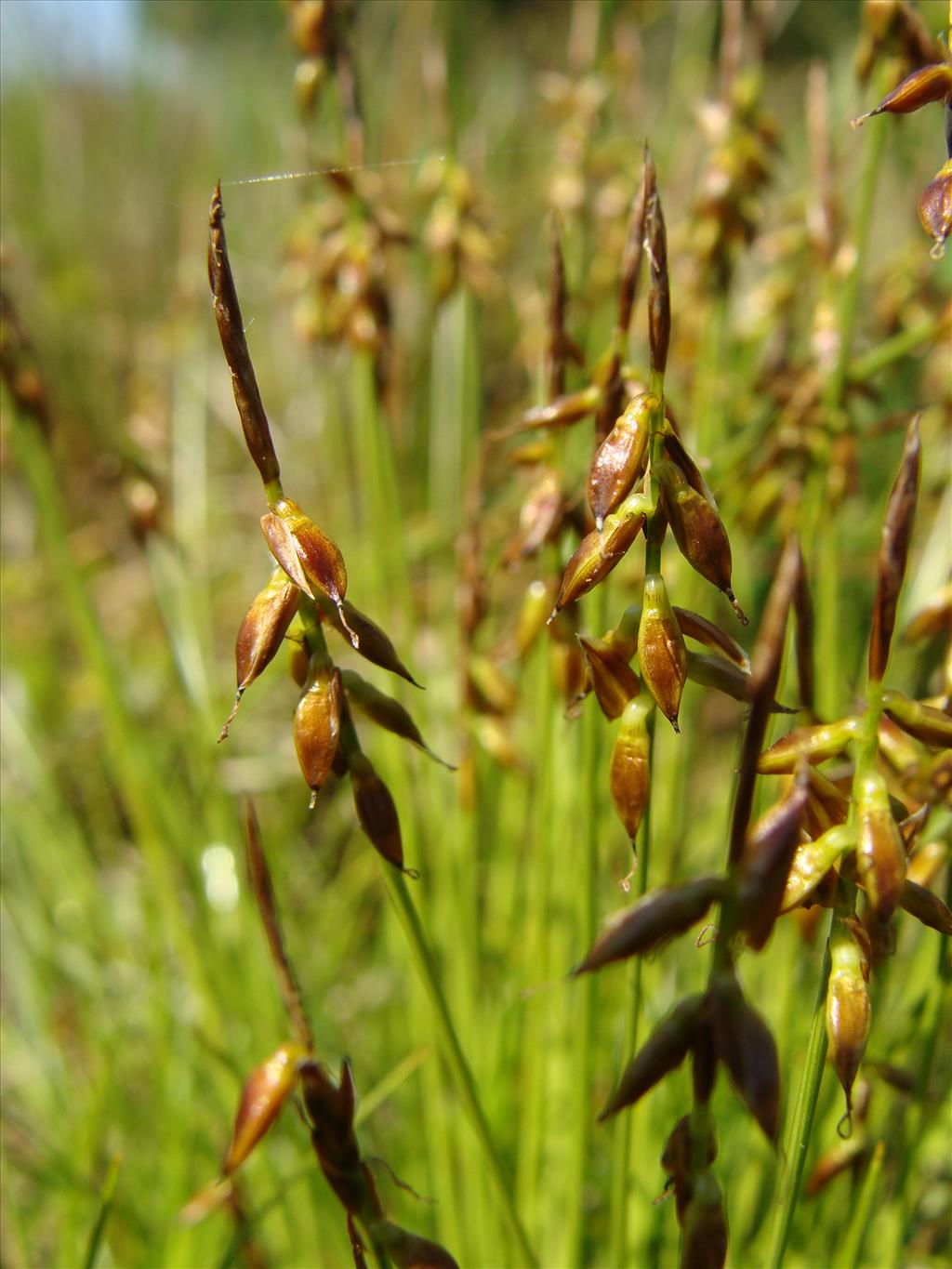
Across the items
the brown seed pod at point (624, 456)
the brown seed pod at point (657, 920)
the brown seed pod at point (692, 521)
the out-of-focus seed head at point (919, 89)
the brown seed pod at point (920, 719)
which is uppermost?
the out-of-focus seed head at point (919, 89)

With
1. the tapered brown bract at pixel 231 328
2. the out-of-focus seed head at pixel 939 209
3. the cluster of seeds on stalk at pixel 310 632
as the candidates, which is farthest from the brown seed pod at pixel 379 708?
the out-of-focus seed head at pixel 939 209

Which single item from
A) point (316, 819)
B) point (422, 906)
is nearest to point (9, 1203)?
point (422, 906)

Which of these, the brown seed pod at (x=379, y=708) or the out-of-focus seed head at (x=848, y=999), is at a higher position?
the brown seed pod at (x=379, y=708)

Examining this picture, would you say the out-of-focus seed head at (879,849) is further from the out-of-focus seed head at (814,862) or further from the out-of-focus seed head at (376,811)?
the out-of-focus seed head at (376,811)

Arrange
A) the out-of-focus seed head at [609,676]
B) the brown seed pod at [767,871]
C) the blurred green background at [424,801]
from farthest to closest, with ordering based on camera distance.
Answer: the blurred green background at [424,801]
the out-of-focus seed head at [609,676]
the brown seed pod at [767,871]

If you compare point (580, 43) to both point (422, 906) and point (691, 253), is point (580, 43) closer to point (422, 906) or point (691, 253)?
point (691, 253)

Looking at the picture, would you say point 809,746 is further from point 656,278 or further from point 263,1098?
point 263,1098

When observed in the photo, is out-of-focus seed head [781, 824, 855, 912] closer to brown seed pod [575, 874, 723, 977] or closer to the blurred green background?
brown seed pod [575, 874, 723, 977]
